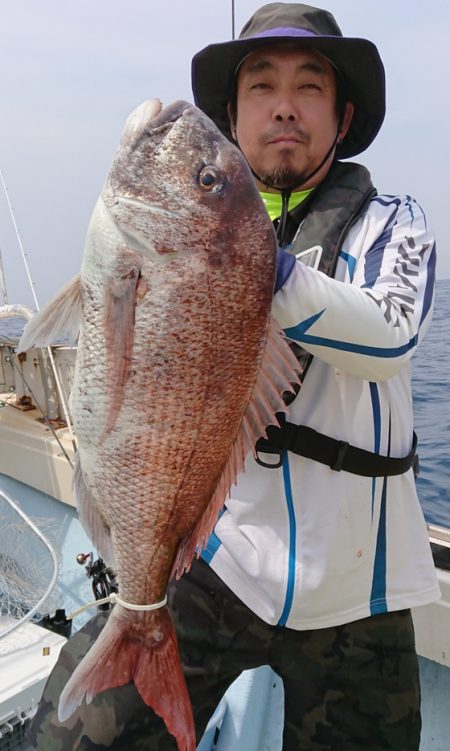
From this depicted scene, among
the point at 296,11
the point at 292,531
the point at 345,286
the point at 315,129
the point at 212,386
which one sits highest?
the point at 296,11

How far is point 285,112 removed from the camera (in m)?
2.08

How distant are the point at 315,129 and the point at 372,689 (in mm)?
2011

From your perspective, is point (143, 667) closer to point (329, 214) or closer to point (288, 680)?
point (288, 680)

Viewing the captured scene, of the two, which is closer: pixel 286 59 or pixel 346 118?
pixel 286 59

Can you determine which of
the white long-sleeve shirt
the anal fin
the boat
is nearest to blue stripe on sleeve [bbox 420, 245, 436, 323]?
the white long-sleeve shirt

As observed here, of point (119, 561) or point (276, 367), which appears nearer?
point (276, 367)

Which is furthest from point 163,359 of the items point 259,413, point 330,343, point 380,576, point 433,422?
point 433,422

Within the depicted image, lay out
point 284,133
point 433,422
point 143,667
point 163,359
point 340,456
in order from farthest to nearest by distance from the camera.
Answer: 1. point 433,422
2. point 284,133
3. point 340,456
4. point 143,667
5. point 163,359

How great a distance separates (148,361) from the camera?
157 centimetres

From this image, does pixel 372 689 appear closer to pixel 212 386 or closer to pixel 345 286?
pixel 212 386

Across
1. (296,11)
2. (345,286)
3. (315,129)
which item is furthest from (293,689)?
(296,11)

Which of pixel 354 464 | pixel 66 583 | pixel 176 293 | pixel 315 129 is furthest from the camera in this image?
pixel 66 583

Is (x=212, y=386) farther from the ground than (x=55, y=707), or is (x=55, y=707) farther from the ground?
(x=212, y=386)

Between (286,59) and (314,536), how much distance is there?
1700 millimetres
